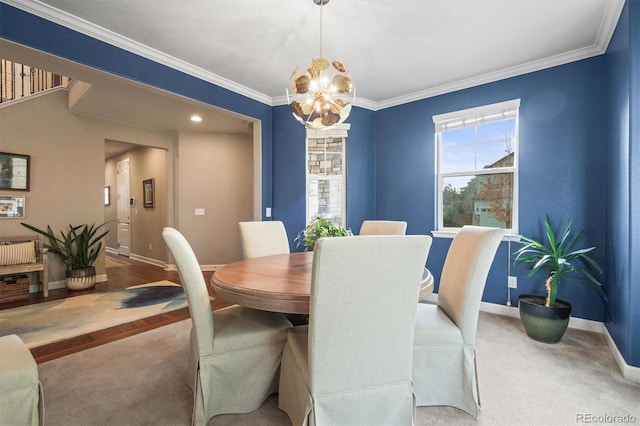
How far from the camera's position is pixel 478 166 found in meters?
3.49

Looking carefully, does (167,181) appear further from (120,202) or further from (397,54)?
(397,54)

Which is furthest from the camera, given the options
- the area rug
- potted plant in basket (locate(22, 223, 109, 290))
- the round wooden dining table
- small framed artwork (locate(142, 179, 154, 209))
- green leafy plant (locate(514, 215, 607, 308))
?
small framed artwork (locate(142, 179, 154, 209))

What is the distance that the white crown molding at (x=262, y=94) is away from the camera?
2.21 meters

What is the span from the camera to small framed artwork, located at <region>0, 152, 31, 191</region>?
12.7 ft

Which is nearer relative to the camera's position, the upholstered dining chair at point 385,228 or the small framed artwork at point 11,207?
the upholstered dining chair at point 385,228

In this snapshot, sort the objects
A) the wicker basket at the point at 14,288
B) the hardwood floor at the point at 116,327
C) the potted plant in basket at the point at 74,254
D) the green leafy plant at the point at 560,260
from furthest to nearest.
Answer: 1. the potted plant in basket at the point at 74,254
2. the wicker basket at the point at 14,288
3. the green leafy plant at the point at 560,260
4. the hardwood floor at the point at 116,327

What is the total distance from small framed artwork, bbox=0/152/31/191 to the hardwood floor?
1.44m

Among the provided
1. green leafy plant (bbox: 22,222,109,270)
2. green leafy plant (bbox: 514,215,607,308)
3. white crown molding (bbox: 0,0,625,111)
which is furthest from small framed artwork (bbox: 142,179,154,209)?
green leafy plant (bbox: 514,215,607,308)

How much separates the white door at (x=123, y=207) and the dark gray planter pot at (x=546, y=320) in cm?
739

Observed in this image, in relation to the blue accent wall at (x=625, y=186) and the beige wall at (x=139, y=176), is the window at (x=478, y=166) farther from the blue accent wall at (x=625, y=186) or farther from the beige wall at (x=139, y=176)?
the beige wall at (x=139, y=176)

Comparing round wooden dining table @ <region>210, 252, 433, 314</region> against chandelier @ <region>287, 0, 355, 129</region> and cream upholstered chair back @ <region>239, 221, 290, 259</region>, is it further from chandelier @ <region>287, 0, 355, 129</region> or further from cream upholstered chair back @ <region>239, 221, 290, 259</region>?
chandelier @ <region>287, 0, 355, 129</region>

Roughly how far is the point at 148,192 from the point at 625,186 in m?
6.94

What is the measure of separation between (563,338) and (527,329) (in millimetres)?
320

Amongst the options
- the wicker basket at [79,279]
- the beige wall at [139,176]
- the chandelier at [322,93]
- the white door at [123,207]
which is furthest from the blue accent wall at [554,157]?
the white door at [123,207]
